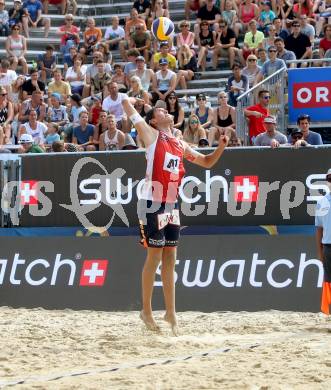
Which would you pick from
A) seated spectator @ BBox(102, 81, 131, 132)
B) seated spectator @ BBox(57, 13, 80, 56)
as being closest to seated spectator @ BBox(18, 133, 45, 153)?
seated spectator @ BBox(102, 81, 131, 132)

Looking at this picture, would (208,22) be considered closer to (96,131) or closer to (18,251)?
(96,131)

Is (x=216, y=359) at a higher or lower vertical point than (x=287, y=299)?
higher

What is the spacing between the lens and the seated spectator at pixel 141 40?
19922mm

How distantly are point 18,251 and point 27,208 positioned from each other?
67 cm

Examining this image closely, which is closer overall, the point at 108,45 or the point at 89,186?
the point at 89,186

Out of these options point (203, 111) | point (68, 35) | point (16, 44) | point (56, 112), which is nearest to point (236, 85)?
point (203, 111)

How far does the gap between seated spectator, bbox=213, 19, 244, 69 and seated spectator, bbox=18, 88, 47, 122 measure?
3.61 metres

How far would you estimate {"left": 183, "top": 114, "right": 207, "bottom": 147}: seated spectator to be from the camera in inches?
600

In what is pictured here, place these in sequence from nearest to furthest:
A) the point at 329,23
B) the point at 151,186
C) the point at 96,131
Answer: the point at 151,186 → the point at 96,131 → the point at 329,23

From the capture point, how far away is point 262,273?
11703 millimetres

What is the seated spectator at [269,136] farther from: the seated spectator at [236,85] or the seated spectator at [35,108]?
the seated spectator at [35,108]

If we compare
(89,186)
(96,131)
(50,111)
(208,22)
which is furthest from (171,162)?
(208,22)

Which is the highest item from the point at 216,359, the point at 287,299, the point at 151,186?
the point at 151,186

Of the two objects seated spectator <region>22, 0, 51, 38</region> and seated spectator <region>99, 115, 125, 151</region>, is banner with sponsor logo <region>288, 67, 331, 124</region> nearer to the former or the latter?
seated spectator <region>99, 115, 125, 151</region>
